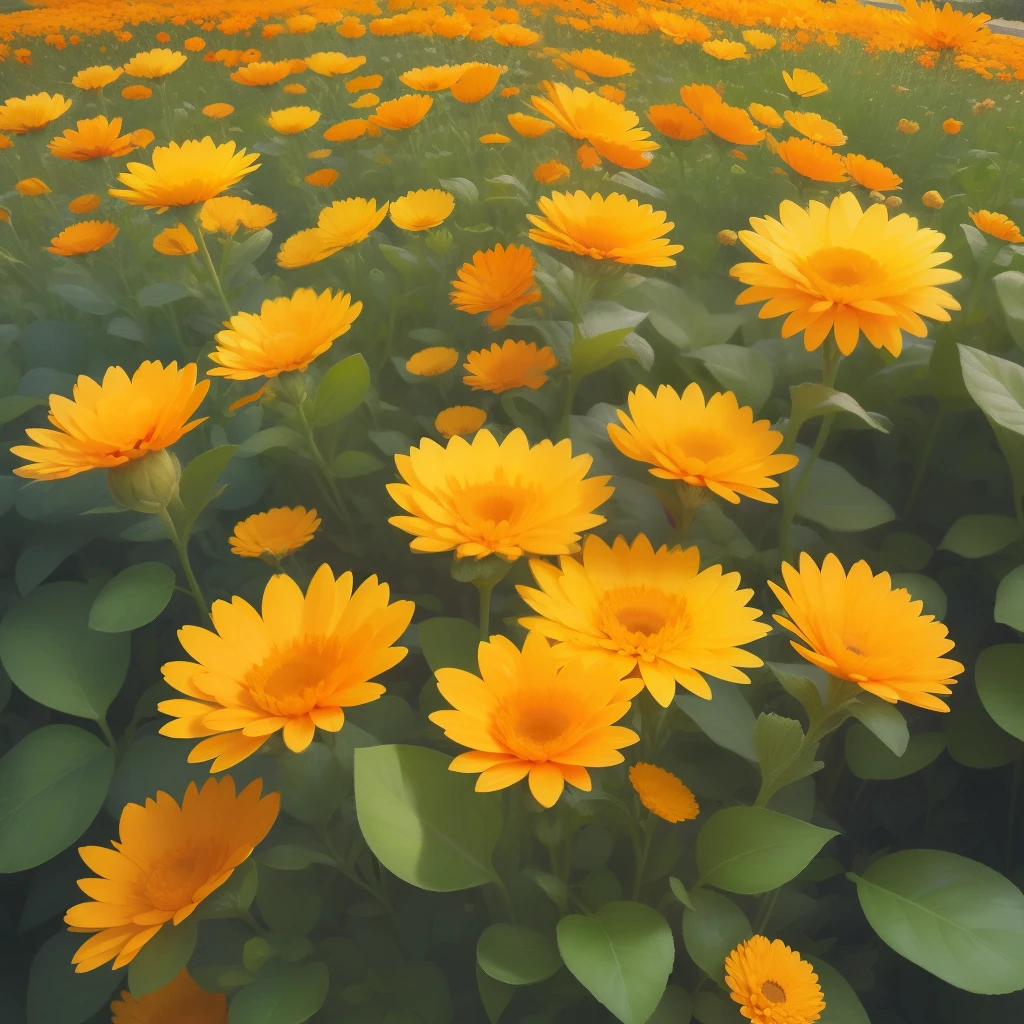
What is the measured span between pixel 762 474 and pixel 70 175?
1474 mm

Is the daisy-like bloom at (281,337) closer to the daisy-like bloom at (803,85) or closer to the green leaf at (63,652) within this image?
the green leaf at (63,652)

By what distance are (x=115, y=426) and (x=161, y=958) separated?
0.31m

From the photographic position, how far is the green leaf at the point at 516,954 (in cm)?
42

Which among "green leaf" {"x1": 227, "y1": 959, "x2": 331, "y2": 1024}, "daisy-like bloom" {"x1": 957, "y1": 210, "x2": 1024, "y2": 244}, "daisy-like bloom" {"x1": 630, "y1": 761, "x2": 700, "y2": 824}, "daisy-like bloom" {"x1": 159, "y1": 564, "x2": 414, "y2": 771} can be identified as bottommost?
"green leaf" {"x1": 227, "y1": 959, "x2": 331, "y2": 1024}

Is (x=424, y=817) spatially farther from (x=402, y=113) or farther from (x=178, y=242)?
(x=402, y=113)

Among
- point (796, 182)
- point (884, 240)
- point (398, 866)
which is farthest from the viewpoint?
point (796, 182)

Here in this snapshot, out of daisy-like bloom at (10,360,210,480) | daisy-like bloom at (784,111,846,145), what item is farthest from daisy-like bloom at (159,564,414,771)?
daisy-like bloom at (784,111,846,145)

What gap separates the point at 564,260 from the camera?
2.31 feet

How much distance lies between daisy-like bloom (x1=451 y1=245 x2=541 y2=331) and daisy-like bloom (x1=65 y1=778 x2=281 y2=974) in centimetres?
Answer: 51

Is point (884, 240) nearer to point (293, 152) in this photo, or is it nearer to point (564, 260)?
point (564, 260)

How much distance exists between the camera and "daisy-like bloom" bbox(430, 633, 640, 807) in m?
0.36

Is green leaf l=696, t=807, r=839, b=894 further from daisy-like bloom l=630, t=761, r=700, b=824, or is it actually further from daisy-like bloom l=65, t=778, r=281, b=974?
daisy-like bloom l=65, t=778, r=281, b=974

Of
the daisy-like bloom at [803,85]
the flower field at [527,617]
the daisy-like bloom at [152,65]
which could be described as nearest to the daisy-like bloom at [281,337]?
the flower field at [527,617]

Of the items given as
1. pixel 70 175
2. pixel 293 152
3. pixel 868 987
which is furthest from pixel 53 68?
pixel 868 987
